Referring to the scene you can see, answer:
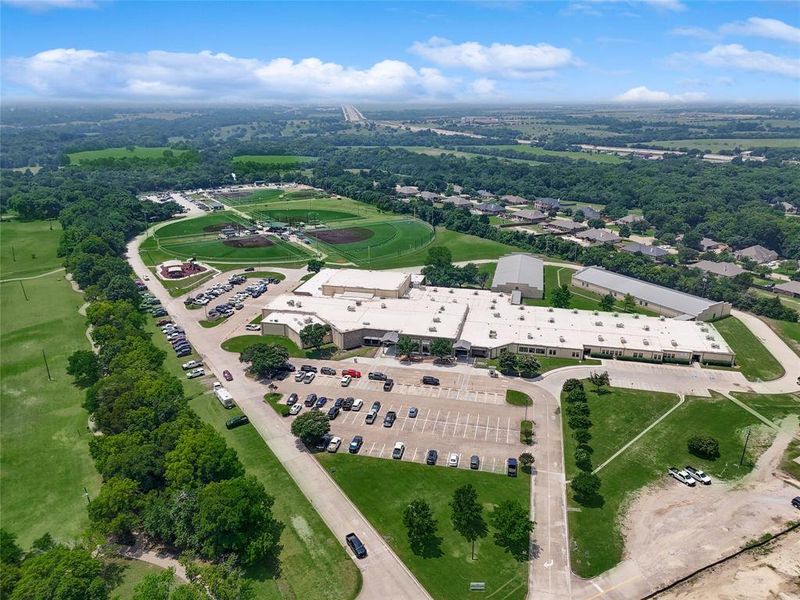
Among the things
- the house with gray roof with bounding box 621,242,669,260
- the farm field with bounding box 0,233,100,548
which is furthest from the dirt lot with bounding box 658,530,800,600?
the house with gray roof with bounding box 621,242,669,260

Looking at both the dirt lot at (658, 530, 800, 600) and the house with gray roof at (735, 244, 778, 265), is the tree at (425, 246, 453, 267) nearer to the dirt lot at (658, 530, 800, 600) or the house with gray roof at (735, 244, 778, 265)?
the house with gray roof at (735, 244, 778, 265)

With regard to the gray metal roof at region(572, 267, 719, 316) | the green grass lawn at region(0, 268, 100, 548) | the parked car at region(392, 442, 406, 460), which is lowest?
the green grass lawn at region(0, 268, 100, 548)

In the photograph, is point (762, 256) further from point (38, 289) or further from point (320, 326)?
point (38, 289)

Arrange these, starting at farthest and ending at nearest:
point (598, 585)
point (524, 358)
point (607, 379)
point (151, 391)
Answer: point (524, 358), point (607, 379), point (151, 391), point (598, 585)

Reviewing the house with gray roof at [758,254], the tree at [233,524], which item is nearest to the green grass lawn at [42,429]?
the tree at [233,524]

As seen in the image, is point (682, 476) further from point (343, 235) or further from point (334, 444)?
point (343, 235)

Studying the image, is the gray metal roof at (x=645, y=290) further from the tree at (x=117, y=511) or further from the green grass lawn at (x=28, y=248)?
the green grass lawn at (x=28, y=248)

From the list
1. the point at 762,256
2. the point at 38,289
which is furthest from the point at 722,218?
the point at 38,289
